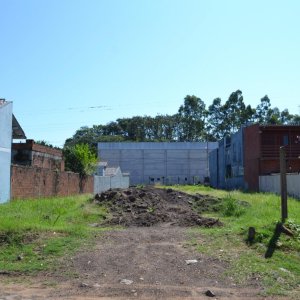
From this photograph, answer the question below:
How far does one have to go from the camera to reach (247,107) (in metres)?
107

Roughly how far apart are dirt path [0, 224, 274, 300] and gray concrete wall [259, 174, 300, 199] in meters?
19.5

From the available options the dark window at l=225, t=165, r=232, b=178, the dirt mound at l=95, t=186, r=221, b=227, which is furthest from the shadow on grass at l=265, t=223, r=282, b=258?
the dark window at l=225, t=165, r=232, b=178

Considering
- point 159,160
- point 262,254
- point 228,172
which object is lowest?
point 262,254

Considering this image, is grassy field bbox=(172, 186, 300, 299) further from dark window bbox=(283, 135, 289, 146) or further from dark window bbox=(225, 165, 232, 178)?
dark window bbox=(225, 165, 232, 178)

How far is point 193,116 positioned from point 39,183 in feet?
285

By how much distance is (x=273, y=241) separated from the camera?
1194cm

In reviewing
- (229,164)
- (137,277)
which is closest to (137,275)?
(137,277)

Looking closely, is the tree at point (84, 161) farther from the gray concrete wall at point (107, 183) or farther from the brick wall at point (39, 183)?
the brick wall at point (39, 183)

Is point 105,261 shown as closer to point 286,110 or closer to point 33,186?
point 33,186

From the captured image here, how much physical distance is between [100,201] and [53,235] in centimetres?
1513

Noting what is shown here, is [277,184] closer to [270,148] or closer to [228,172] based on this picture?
[270,148]

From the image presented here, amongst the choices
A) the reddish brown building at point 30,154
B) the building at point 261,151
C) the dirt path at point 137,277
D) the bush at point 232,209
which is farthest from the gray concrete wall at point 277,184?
the reddish brown building at point 30,154

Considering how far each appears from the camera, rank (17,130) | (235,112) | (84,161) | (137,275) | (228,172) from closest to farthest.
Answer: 1. (137,275)
2. (17,130)
3. (84,161)
4. (228,172)
5. (235,112)

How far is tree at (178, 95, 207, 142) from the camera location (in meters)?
114
